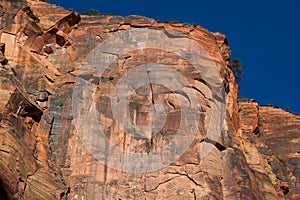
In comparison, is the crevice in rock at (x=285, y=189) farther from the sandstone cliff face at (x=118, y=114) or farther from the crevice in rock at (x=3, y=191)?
the crevice in rock at (x=3, y=191)

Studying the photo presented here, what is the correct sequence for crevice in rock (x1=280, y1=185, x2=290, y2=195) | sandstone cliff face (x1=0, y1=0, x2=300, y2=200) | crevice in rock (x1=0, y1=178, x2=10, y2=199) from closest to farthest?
crevice in rock (x1=0, y1=178, x2=10, y2=199) → sandstone cliff face (x1=0, y1=0, x2=300, y2=200) → crevice in rock (x1=280, y1=185, x2=290, y2=195)

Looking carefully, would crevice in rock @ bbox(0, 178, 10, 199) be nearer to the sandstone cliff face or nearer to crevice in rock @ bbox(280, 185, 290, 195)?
the sandstone cliff face

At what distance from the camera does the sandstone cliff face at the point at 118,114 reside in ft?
184

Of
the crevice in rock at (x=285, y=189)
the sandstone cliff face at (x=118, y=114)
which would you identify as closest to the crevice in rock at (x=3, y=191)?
the sandstone cliff face at (x=118, y=114)

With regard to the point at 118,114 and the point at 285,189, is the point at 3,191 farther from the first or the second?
the point at 285,189

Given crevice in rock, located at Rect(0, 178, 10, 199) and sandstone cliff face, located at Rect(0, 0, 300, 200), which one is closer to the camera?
crevice in rock, located at Rect(0, 178, 10, 199)

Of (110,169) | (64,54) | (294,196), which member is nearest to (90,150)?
(110,169)

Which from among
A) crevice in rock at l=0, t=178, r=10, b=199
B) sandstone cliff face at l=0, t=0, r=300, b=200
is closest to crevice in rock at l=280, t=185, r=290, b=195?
sandstone cliff face at l=0, t=0, r=300, b=200

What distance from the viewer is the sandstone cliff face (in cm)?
5606

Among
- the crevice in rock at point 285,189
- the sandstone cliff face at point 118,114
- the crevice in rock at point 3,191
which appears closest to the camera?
the crevice in rock at point 3,191

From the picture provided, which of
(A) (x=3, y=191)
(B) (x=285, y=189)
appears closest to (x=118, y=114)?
(A) (x=3, y=191)

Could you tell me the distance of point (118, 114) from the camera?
6103 cm

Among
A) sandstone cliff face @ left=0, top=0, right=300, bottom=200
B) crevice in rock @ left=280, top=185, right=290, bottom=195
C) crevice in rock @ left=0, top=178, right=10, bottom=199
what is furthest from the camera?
crevice in rock @ left=280, top=185, right=290, bottom=195

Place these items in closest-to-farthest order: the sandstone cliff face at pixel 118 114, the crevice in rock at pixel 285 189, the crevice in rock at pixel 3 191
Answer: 1. the crevice in rock at pixel 3 191
2. the sandstone cliff face at pixel 118 114
3. the crevice in rock at pixel 285 189
